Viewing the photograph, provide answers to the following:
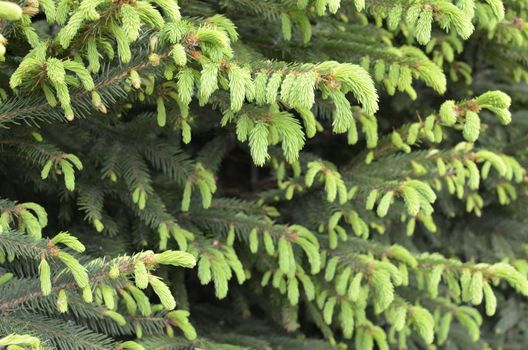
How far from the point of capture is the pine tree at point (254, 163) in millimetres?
1708

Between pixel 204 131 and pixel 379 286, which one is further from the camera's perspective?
pixel 204 131

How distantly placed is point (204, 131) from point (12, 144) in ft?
3.31

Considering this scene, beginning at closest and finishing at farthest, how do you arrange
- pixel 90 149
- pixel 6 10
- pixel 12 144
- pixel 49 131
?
pixel 6 10 → pixel 12 144 → pixel 49 131 → pixel 90 149

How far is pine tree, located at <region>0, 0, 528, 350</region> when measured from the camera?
1708mm

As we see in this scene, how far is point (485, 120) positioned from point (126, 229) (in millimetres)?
2182

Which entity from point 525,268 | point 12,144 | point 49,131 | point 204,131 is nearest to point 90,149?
point 49,131

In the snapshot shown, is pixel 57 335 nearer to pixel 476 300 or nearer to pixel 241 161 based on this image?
pixel 476 300

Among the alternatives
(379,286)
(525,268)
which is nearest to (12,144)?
(379,286)

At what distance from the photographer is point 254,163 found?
219cm

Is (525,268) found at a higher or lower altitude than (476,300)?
lower

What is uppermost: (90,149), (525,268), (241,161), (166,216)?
(90,149)

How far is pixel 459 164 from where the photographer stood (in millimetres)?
2443

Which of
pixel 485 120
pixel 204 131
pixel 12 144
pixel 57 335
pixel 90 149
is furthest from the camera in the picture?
pixel 485 120

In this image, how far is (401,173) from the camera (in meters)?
2.56
